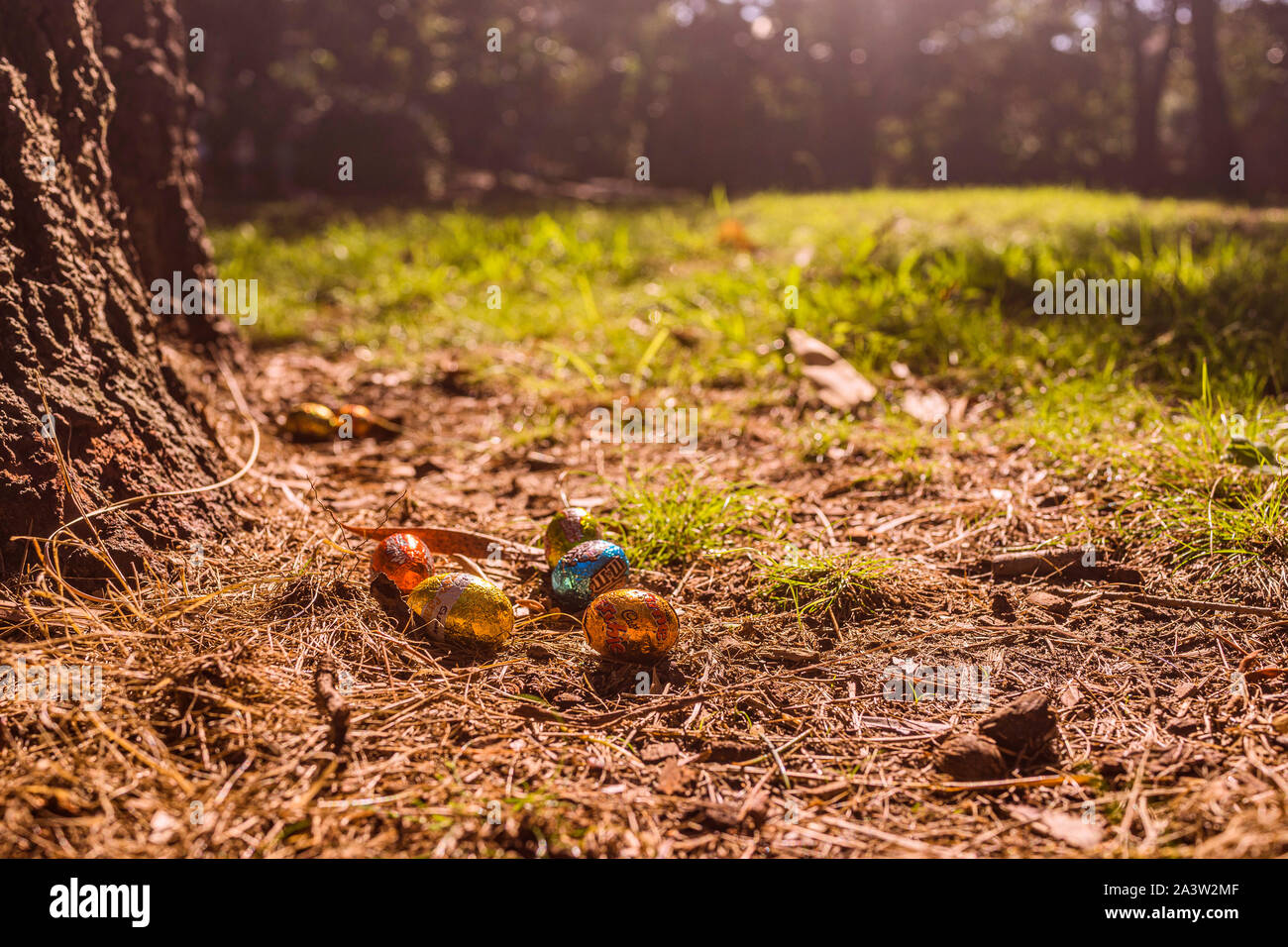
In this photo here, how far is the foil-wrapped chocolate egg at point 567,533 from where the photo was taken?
2400 millimetres

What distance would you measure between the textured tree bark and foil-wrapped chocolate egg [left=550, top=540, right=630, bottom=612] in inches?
83.8

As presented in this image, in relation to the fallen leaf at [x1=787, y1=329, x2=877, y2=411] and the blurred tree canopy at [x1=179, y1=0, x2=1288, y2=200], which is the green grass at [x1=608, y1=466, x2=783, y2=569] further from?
the blurred tree canopy at [x1=179, y1=0, x2=1288, y2=200]

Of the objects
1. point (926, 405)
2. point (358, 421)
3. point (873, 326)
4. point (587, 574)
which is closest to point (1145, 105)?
point (873, 326)

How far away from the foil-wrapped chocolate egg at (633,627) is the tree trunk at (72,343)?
1.18 m

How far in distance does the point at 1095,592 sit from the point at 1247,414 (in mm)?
1232

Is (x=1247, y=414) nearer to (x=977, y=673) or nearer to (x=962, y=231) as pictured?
(x=977, y=673)

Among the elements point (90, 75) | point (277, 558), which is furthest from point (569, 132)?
point (277, 558)

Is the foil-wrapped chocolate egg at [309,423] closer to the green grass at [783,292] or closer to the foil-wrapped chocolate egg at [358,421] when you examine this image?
the foil-wrapped chocolate egg at [358,421]

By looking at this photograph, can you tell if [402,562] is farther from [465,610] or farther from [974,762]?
[974,762]

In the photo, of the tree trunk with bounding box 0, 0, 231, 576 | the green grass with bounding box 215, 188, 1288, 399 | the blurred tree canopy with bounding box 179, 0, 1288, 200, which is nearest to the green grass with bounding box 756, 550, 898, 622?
the tree trunk with bounding box 0, 0, 231, 576

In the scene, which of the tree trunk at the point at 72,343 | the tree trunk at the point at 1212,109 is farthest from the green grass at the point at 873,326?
the tree trunk at the point at 1212,109

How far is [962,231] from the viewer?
6348 mm

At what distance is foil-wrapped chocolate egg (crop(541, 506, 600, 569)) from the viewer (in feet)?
7.88

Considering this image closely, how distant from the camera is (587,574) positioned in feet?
7.35
